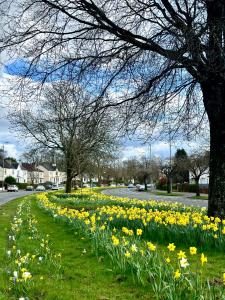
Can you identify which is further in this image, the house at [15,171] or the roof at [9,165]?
the roof at [9,165]

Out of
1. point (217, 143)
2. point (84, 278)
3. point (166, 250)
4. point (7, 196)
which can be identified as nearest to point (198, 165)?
point (7, 196)

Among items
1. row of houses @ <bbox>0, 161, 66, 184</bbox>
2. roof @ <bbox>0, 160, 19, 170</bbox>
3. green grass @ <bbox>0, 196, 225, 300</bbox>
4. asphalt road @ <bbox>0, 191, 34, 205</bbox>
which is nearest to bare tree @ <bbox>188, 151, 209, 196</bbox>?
asphalt road @ <bbox>0, 191, 34, 205</bbox>

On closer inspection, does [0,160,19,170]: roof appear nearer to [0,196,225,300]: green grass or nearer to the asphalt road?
the asphalt road

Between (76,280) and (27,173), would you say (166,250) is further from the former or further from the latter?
(27,173)

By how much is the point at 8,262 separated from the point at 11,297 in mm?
1852

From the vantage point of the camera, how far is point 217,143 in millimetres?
9531

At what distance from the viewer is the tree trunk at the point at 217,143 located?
369 inches

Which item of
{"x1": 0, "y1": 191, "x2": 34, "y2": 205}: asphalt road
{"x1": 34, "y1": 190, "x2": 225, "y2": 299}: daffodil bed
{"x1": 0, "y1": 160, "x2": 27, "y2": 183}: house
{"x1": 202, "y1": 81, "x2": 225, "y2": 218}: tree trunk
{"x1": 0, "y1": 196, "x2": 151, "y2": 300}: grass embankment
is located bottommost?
{"x1": 0, "y1": 191, "x2": 34, "y2": 205}: asphalt road

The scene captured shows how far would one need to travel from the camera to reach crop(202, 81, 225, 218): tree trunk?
30.7 feet

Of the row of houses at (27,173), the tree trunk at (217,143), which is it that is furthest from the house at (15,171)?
the tree trunk at (217,143)

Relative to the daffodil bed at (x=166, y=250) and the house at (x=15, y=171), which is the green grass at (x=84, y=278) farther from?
the house at (x=15, y=171)

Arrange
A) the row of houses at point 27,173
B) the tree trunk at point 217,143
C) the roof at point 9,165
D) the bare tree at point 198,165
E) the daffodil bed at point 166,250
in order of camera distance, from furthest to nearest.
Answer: the roof at point 9,165 → the row of houses at point 27,173 → the bare tree at point 198,165 → the tree trunk at point 217,143 → the daffodil bed at point 166,250

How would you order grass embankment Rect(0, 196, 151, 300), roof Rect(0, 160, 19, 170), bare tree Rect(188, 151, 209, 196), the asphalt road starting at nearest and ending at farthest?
1. grass embankment Rect(0, 196, 151, 300)
2. the asphalt road
3. bare tree Rect(188, 151, 209, 196)
4. roof Rect(0, 160, 19, 170)

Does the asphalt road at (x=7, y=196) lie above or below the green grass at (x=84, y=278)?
below
